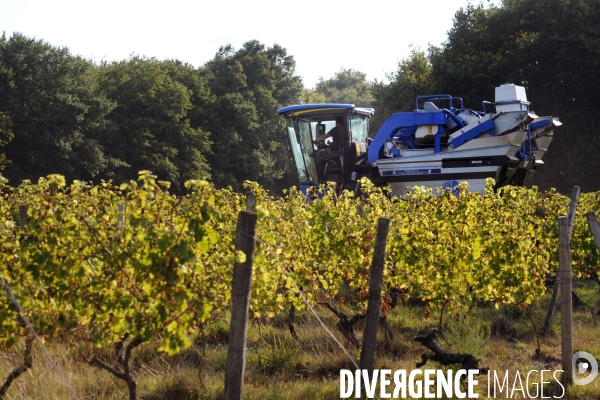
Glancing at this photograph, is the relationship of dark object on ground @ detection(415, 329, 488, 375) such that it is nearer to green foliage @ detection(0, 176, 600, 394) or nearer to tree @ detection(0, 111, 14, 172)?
green foliage @ detection(0, 176, 600, 394)

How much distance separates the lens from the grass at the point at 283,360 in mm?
5898

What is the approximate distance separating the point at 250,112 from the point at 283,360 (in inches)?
1397

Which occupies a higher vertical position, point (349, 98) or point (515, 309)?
point (349, 98)

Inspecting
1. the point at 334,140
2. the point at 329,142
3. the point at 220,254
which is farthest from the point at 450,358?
the point at 329,142

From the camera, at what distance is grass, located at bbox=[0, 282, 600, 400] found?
5898 millimetres

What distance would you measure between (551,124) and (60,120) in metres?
22.3

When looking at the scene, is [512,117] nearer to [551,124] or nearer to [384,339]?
[551,124]

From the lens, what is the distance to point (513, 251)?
24.3ft

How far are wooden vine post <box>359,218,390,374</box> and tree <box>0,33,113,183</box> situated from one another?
1055 inches

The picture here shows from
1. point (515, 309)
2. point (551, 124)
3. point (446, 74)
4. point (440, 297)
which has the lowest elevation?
point (515, 309)

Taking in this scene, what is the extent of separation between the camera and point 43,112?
1250 inches

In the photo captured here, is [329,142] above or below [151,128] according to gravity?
below

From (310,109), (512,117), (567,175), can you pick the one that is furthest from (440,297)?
(567,175)

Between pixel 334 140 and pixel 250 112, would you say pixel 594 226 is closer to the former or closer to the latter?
pixel 334 140
